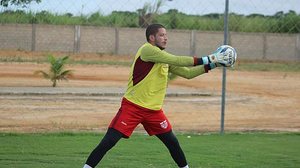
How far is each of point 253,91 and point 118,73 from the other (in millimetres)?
9234

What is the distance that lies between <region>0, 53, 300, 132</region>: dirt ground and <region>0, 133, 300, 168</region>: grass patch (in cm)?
212

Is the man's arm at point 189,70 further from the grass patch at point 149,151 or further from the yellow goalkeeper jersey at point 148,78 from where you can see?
the grass patch at point 149,151

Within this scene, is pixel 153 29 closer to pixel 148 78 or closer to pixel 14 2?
pixel 148 78

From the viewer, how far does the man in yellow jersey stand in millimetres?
8961

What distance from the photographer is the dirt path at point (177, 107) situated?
17.7 metres

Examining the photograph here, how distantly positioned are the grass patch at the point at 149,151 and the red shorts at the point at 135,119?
167 centimetres

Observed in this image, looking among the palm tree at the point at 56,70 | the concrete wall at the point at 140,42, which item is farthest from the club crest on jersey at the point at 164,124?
the palm tree at the point at 56,70

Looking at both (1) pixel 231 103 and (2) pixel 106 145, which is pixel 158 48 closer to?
(2) pixel 106 145

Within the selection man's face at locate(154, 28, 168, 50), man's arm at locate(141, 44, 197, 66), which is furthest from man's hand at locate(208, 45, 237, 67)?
man's face at locate(154, 28, 168, 50)

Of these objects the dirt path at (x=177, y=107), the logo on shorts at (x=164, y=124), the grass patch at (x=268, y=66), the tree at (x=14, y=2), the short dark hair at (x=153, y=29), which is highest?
the tree at (x=14, y=2)

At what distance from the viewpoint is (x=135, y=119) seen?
9.11m

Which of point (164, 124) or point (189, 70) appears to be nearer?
point (164, 124)

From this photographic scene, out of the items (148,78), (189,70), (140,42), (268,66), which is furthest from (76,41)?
(148,78)

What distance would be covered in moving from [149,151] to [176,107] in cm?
892
